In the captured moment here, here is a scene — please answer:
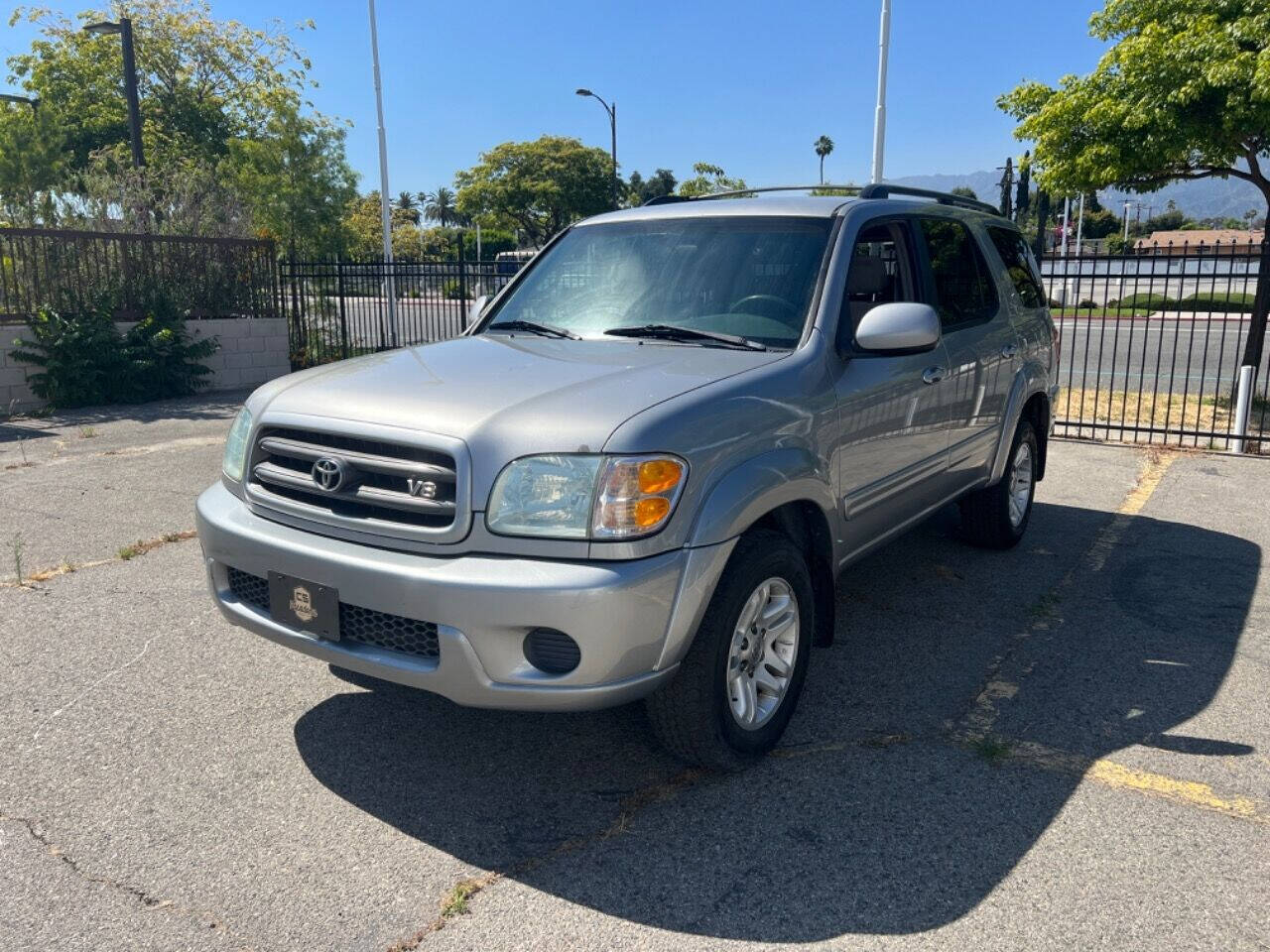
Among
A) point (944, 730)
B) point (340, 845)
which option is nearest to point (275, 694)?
point (340, 845)

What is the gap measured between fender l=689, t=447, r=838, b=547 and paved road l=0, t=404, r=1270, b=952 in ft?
2.94

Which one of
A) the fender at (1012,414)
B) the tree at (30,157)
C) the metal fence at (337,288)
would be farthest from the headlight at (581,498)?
the tree at (30,157)

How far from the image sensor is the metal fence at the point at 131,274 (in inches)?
439

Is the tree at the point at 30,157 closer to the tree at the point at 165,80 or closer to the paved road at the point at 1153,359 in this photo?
the tree at the point at 165,80

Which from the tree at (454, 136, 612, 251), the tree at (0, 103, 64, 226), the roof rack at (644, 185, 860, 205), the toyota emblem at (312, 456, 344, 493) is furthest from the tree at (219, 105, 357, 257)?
the tree at (454, 136, 612, 251)

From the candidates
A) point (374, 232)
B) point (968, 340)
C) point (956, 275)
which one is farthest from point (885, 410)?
point (374, 232)

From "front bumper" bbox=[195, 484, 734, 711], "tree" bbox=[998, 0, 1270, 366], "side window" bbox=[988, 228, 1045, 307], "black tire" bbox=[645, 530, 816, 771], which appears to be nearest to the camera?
"front bumper" bbox=[195, 484, 734, 711]

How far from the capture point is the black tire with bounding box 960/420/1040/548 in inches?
229

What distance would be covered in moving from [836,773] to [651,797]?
649 millimetres

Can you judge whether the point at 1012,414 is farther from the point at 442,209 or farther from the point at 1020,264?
the point at 442,209

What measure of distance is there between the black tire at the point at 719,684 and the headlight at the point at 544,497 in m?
0.56

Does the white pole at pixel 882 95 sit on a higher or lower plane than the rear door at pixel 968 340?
higher

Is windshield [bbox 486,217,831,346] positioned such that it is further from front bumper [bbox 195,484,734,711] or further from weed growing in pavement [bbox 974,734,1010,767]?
weed growing in pavement [bbox 974,734,1010,767]

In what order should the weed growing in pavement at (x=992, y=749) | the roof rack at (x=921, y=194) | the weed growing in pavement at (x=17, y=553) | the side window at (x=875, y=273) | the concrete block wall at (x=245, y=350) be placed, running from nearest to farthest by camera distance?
the weed growing in pavement at (x=992, y=749)
the side window at (x=875, y=273)
the roof rack at (x=921, y=194)
the weed growing in pavement at (x=17, y=553)
the concrete block wall at (x=245, y=350)
